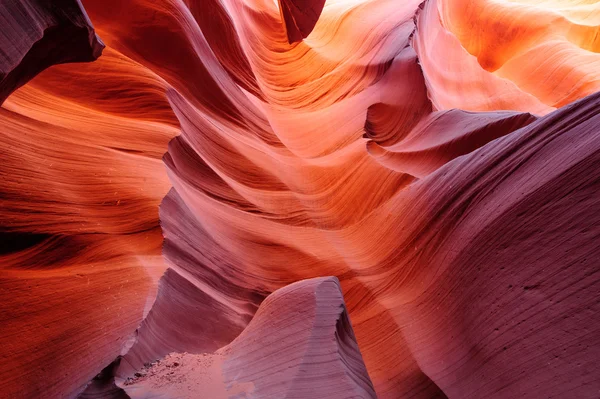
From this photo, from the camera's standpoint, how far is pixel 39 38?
1789 millimetres

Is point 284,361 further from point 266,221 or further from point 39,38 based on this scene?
point 266,221

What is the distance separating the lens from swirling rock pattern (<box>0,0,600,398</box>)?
220cm

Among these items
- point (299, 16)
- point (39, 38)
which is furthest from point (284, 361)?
point (299, 16)

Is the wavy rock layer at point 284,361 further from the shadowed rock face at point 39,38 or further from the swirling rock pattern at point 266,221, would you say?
the shadowed rock face at point 39,38

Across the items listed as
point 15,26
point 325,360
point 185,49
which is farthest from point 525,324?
point 185,49

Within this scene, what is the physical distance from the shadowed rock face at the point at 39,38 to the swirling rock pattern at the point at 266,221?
0.75 metres

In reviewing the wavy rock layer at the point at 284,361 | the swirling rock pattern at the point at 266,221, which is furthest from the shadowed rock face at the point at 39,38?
the wavy rock layer at the point at 284,361

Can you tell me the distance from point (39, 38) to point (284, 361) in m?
1.68

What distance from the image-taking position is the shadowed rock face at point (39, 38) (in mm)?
1674

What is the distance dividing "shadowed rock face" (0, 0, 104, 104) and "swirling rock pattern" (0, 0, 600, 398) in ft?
2.45

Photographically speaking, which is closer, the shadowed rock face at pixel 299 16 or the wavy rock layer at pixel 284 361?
the wavy rock layer at pixel 284 361

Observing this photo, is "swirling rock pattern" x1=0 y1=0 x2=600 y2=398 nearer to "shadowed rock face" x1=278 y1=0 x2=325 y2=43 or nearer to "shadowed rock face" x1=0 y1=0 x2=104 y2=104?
"shadowed rock face" x1=0 y1=0 x2=104 y2=104

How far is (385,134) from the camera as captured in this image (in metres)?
5.27

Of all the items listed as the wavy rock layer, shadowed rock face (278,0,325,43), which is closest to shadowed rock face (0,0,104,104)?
the wavy rock layer
